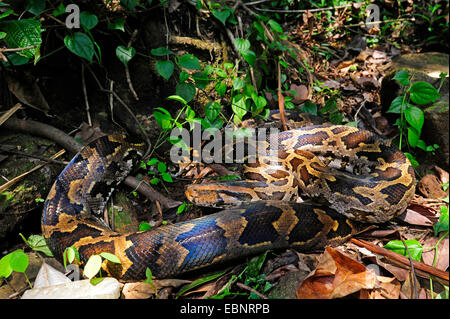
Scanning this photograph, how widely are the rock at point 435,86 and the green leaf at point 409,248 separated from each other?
2.19m

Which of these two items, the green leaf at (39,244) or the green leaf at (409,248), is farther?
the green leaf at (39,244)

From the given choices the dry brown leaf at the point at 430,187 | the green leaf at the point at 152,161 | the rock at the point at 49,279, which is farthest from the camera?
the green leaf at the point at 152,161

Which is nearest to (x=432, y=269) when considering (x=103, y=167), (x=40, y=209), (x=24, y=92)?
(x=103, y=167)

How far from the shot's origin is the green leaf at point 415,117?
4.45 metres

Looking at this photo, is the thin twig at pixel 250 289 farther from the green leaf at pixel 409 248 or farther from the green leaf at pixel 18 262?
the green leaf at pixel 18 262

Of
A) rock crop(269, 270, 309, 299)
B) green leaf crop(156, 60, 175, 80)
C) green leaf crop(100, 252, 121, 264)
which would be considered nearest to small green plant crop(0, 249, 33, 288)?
green leaf crop(100, 252, 121, 264)

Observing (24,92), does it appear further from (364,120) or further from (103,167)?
(364,120)

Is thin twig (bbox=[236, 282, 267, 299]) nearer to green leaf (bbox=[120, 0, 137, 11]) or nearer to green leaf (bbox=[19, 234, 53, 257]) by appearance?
green leaf (bbox=[19, 234, 53, 257])

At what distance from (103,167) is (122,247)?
1643 mm

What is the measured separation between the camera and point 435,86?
16.5 ft

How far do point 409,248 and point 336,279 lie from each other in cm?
100

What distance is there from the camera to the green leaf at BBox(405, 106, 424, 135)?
4.45 metres

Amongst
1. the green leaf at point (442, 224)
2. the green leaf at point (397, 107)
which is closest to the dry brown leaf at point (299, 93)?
the green leaf at point (397, 107)
